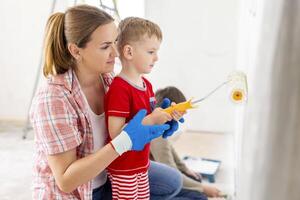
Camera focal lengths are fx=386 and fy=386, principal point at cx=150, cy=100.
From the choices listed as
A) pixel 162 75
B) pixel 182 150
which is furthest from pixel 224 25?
pixel 182 150

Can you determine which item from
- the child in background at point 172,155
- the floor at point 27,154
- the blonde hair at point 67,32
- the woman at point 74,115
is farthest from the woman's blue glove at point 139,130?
the floor at point 27,154

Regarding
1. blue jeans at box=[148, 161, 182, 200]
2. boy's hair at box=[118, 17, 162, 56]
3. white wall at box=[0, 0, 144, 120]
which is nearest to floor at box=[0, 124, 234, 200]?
white wall at box=[0, 0, 144, 120]

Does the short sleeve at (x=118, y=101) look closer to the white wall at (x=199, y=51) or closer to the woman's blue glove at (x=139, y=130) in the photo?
the woman's blue glove at (x=139, y=130)

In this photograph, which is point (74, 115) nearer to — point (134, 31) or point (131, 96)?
point (131, 96)

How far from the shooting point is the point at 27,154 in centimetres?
272

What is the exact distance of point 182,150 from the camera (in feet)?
9.20

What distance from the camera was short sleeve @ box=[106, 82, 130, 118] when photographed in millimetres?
1103

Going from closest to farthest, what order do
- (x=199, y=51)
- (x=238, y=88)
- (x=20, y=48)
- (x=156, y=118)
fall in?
1. (x=238, y=88)
2. (x=156, y=118)
3. (x=199, y=51)
4. (x=20, y=48)

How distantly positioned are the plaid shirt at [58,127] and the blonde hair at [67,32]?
4cm

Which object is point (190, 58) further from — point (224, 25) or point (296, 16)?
point (296, 16)

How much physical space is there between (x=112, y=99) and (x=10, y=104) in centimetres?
264

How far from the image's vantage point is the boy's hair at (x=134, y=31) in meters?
1.13

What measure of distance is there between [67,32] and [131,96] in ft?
0.85

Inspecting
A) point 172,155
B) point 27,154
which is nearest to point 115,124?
point 172,155
